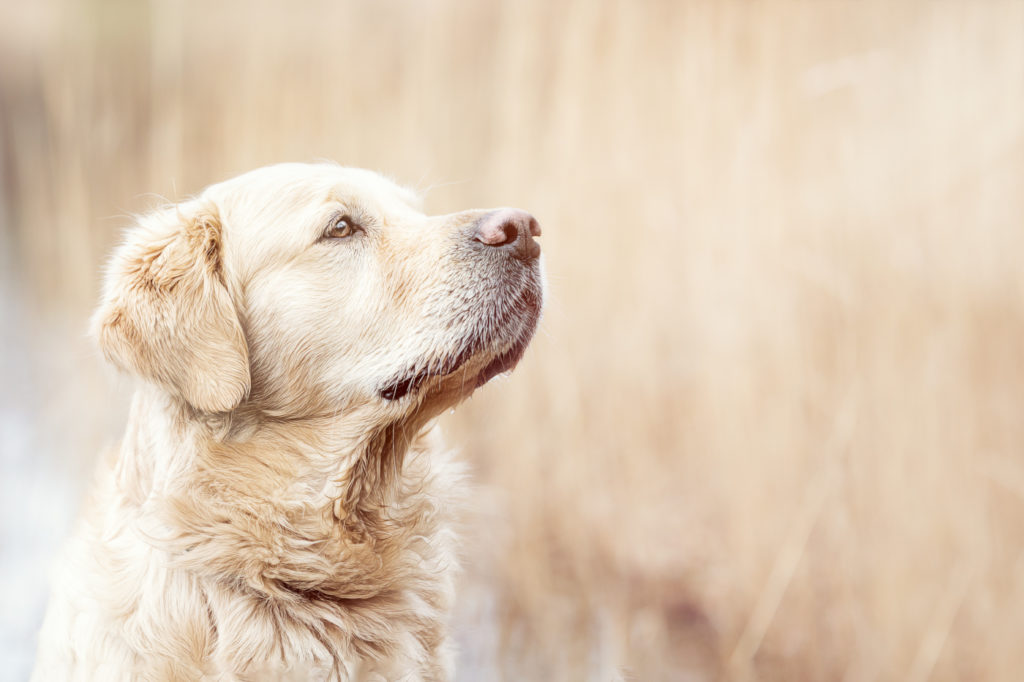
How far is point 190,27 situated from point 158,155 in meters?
0.51

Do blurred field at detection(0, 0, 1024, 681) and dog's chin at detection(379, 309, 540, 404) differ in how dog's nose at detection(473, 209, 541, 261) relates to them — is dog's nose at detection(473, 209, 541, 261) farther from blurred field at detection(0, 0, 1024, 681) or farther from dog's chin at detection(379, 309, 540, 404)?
blurred field at detection(0, 0, 1024, 681)

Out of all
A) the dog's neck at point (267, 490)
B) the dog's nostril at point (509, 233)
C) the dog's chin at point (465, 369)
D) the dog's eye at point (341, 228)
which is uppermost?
the dog's nostril at point (509, 233)

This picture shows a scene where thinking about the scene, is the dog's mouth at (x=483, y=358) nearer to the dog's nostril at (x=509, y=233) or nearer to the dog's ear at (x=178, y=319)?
the dog's nostril at (x=509, y=233)

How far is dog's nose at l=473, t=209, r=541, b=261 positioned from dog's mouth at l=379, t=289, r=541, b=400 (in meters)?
0.10

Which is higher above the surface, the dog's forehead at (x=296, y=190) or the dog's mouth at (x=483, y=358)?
the dog's forehead at (x=296, y=190)

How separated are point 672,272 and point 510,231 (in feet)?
4.28

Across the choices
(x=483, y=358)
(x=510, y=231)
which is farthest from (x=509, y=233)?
(x=483, y=358)

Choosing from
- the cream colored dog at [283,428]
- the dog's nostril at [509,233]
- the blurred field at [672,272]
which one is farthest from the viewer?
the blurred field at [672,272]

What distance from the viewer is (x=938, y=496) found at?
107 inches

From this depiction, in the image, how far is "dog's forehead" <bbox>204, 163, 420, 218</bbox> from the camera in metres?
2.00

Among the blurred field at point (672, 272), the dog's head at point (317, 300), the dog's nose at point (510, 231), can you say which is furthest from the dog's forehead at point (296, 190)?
the blurred field at point (672, 272)

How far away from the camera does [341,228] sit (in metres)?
1.99

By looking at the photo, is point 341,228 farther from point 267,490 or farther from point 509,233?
point 267,490

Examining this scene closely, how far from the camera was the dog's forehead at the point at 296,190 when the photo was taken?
6.56ft
